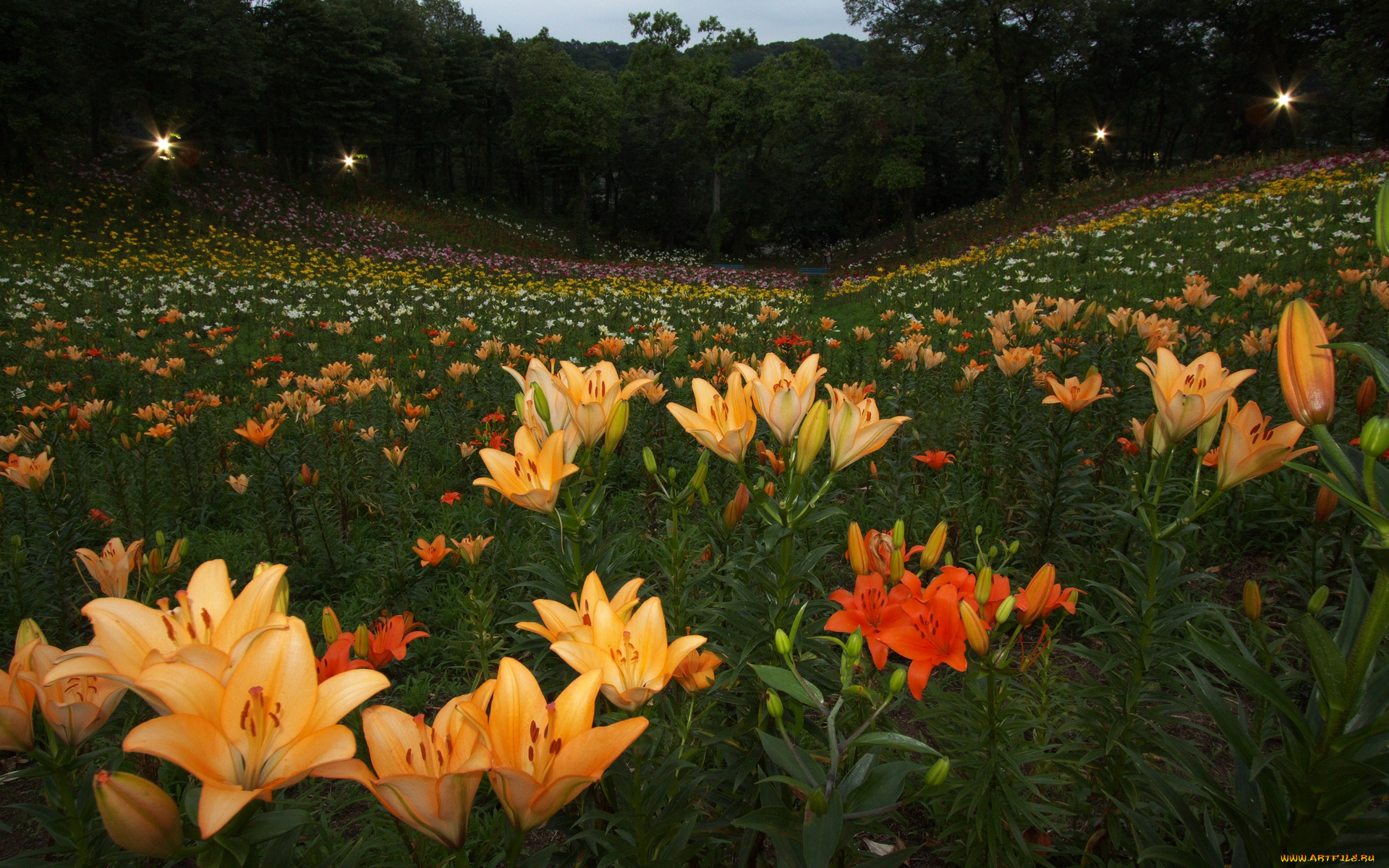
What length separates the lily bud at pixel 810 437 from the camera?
111 centimetres

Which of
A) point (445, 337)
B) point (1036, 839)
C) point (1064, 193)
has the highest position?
point (1064, 193)

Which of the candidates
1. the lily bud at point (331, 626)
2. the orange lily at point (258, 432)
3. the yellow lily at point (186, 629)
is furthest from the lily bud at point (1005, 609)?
the orange lily at point (258, 432)

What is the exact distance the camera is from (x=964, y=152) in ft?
125

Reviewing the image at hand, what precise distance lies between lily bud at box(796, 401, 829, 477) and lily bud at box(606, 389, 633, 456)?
0.34m

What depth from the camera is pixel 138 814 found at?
0.65 metres

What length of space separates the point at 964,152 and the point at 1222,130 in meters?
13.2

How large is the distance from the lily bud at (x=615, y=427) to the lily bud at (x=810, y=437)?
0.34 metres

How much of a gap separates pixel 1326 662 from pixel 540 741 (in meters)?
0.95

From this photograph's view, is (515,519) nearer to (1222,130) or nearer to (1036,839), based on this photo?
(1036,839)

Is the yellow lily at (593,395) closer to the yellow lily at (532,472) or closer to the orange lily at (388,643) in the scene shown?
the yellow lily at (532,472)

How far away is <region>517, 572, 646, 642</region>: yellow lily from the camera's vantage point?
2.99 feet

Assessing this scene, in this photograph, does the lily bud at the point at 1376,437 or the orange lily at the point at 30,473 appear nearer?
the lily bud at the point at 1376,437

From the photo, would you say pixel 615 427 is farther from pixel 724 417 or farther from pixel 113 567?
pixel 113 567

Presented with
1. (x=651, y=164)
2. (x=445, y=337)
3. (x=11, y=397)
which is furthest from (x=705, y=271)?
(x=651, y=164)
